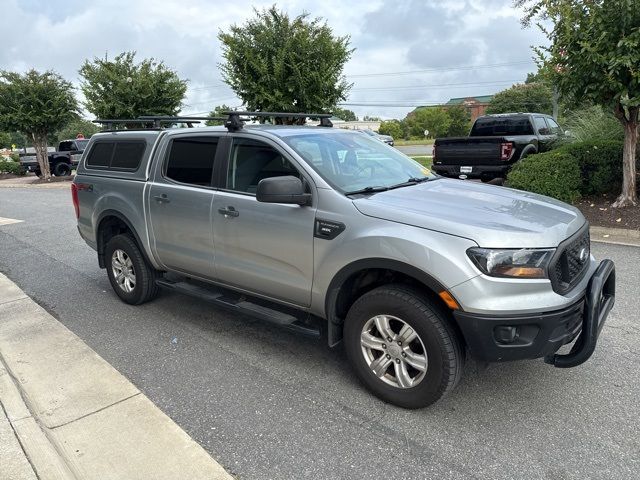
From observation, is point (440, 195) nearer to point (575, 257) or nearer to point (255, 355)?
point (575, 257)

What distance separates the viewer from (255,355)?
393cm

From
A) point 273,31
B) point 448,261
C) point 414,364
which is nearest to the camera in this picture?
point 448,261

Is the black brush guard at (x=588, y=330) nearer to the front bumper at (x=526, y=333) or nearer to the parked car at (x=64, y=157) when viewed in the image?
the front bumper at (x=526, y=333)

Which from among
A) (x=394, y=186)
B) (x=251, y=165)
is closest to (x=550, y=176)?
(x=394, y=186)

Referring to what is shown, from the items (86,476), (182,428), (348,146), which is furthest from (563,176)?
(86,476)

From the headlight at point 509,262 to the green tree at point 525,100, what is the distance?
5533cm

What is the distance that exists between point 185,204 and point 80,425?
1912 millimetres

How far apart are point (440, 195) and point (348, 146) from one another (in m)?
0.97

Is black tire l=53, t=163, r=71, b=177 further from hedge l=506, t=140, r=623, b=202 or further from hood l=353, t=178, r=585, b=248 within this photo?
hood l=353, t=178, r=585, b=248

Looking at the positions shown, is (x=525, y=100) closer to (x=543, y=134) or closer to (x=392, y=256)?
(x=543, y=134)

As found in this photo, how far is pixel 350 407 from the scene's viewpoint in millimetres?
3154

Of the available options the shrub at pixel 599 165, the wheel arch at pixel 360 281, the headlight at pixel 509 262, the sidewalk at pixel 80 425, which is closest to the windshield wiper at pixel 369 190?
the wheel arch at pixel 360 281

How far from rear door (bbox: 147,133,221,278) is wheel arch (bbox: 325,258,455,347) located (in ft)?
4.26

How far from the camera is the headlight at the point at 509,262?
2660mm
